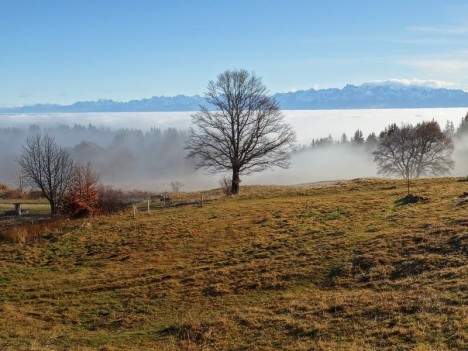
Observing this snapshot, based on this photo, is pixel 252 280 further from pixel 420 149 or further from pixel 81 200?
pixel 420 149

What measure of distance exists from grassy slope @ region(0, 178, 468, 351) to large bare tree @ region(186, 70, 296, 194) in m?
12.8

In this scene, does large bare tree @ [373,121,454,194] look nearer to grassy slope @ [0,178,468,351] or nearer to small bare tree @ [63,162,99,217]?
grassy slope @ [0,178,468,351]

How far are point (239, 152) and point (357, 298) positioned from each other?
32488 millimetres

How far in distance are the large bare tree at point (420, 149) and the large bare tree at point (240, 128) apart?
38.3 meters

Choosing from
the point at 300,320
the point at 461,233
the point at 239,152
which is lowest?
the point at 300,320

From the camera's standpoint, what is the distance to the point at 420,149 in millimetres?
78938

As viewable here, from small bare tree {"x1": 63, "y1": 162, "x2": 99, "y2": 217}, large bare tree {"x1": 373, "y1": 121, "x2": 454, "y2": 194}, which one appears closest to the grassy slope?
small bare tree {"x1": 63, "y1": 162, "x2": 99, "y2": 217}

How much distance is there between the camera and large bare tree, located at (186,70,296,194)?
4550 cm

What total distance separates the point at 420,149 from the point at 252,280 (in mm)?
68207

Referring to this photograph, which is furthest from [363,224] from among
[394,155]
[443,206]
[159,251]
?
[394,155]

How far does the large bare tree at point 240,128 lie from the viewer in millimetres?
45500

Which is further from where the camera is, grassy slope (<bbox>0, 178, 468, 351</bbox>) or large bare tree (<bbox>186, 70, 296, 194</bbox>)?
large bare tree (<bbox>186, 70, 296, 194</bbox>)

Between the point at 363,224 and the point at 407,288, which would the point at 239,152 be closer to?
the point at 363,224

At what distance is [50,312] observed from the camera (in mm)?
18750
